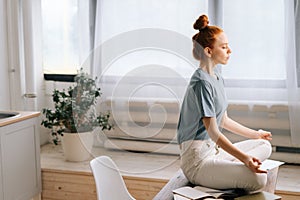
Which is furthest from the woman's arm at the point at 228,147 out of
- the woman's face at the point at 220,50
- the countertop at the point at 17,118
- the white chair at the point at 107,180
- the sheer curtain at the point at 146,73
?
the countertop at the point at 17,118

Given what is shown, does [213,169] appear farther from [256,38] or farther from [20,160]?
[256,38]

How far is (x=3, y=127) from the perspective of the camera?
2537 millimetres

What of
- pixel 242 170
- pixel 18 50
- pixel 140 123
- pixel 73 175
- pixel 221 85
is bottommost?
pixel 73 175

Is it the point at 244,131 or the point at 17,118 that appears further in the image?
the point at 17,118

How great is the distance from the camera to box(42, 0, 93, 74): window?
12.6 ft

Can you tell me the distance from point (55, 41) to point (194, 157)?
8.64ft

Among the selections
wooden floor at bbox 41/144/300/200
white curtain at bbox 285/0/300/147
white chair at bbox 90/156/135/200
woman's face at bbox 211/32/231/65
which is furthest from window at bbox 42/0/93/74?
woman's face at bbox 211/32/231/65

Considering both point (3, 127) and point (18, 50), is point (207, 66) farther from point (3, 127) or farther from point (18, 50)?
point (18, 50)

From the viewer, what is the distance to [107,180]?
6.35 feet

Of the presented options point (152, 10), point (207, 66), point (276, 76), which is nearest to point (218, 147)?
point (207, 66)

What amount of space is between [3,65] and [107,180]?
200cm

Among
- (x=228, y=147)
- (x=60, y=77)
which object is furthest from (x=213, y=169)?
(x=60, y=77)

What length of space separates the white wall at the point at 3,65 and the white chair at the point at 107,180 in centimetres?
187

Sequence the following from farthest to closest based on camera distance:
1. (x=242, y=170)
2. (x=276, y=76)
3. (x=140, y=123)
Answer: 1. (x=276, y=76)
2. (x=242, y=170)
3. (x=140, y=123)
